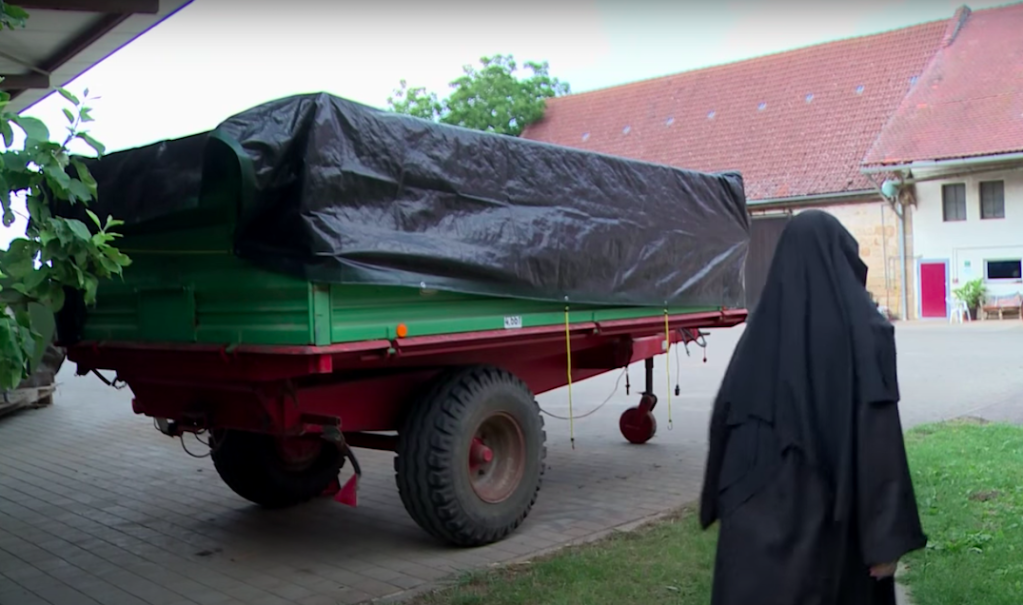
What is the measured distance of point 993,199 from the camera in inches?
1094

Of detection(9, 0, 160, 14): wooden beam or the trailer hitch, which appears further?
detection(9, 0, 160, 14): wooden beam

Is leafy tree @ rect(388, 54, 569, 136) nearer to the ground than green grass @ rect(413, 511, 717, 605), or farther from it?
farther from it

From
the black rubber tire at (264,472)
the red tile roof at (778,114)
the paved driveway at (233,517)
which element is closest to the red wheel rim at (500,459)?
the paved driveway at (233,517)

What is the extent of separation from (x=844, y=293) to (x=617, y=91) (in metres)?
39.4

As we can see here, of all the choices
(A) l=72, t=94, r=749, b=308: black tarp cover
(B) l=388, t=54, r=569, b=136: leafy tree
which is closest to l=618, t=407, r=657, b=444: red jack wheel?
(A) l=72, t=94, r=749, b=308: black tarp cover

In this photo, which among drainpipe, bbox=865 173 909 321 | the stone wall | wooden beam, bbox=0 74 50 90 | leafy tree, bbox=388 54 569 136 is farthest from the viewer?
leafy tree, bbox=388 54 569 136

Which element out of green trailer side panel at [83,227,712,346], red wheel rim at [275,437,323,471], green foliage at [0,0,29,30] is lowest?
red wheel rim at [275,437,323,471]

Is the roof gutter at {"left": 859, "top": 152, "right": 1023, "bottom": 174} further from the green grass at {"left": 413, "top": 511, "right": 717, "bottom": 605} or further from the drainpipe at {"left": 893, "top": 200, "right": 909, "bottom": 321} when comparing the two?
the green grass at {"left": 413, "top": 511, "right": 717, "bottom": 605}

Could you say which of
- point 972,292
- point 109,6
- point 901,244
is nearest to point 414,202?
point 109,6

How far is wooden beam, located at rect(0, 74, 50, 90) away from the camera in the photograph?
38.9ft

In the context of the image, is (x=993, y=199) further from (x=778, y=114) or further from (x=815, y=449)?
(x=815, y=449)

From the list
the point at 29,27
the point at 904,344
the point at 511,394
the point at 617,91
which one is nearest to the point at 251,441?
the point at 511,394

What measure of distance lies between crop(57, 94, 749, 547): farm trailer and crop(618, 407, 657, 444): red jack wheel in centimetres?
253

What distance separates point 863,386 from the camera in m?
2.92
